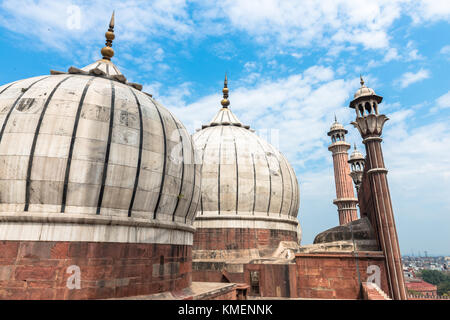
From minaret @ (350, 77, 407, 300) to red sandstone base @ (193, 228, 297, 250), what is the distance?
5.68 m

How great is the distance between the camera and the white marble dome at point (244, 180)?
1521 centimetres

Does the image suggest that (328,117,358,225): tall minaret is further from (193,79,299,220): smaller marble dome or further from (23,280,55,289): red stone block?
→ (23,280,55,289): red stone block

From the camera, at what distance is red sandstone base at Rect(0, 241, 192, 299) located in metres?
5.73

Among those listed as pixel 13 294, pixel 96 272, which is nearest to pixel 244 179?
pixel 96 272

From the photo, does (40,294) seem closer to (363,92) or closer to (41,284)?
(41,284)

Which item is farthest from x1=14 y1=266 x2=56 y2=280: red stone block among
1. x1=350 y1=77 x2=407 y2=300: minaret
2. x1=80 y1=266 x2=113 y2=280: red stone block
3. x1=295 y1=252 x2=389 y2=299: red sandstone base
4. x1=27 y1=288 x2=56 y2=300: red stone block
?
x1=350 y1=77 x2=407 y2=300: minaret

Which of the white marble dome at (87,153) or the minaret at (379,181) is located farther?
the minaret at (379,181)

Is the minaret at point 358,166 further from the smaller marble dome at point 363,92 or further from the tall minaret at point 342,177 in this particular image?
the smaller marble dome at point 363,92

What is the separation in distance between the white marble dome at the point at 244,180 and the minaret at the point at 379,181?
17.2 ft

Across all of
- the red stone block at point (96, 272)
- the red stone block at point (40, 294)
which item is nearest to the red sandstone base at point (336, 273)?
the red stone block at point (96, 272)

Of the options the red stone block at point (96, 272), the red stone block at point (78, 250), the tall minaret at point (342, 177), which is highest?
the tall minaret at point (342, 177)

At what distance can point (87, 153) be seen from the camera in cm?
649

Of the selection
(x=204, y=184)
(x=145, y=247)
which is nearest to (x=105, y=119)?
(x=145, y=247)

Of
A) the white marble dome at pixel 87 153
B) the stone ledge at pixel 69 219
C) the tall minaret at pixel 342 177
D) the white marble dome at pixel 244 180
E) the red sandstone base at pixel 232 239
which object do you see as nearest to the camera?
the stone ledge at pixel 69 219
